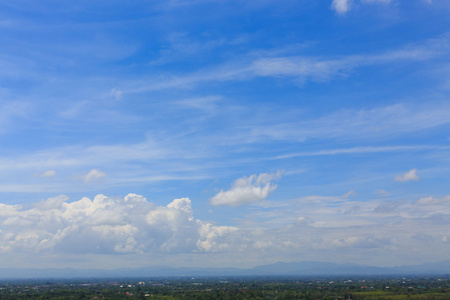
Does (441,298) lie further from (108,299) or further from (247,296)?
(108,299)

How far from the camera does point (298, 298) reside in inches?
5182

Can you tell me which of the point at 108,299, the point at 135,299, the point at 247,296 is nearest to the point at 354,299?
the point at 247,296

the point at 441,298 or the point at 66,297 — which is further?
the point at 66,297

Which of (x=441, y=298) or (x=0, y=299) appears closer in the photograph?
(x=441, y=298)

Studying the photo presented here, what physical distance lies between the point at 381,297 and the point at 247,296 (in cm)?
4212

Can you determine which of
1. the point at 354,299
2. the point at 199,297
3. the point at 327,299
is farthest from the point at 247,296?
the point at 354,299

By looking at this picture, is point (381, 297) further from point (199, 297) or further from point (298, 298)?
point (199, 297)

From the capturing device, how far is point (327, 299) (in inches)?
4838

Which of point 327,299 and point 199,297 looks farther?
point 199,297

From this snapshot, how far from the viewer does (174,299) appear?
431 ft

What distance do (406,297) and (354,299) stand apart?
16135 millimetres

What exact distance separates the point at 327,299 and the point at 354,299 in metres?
11.8

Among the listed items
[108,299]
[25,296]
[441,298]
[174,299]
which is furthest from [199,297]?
[441,298]

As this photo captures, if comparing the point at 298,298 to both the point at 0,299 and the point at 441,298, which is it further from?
the point at 0,299
